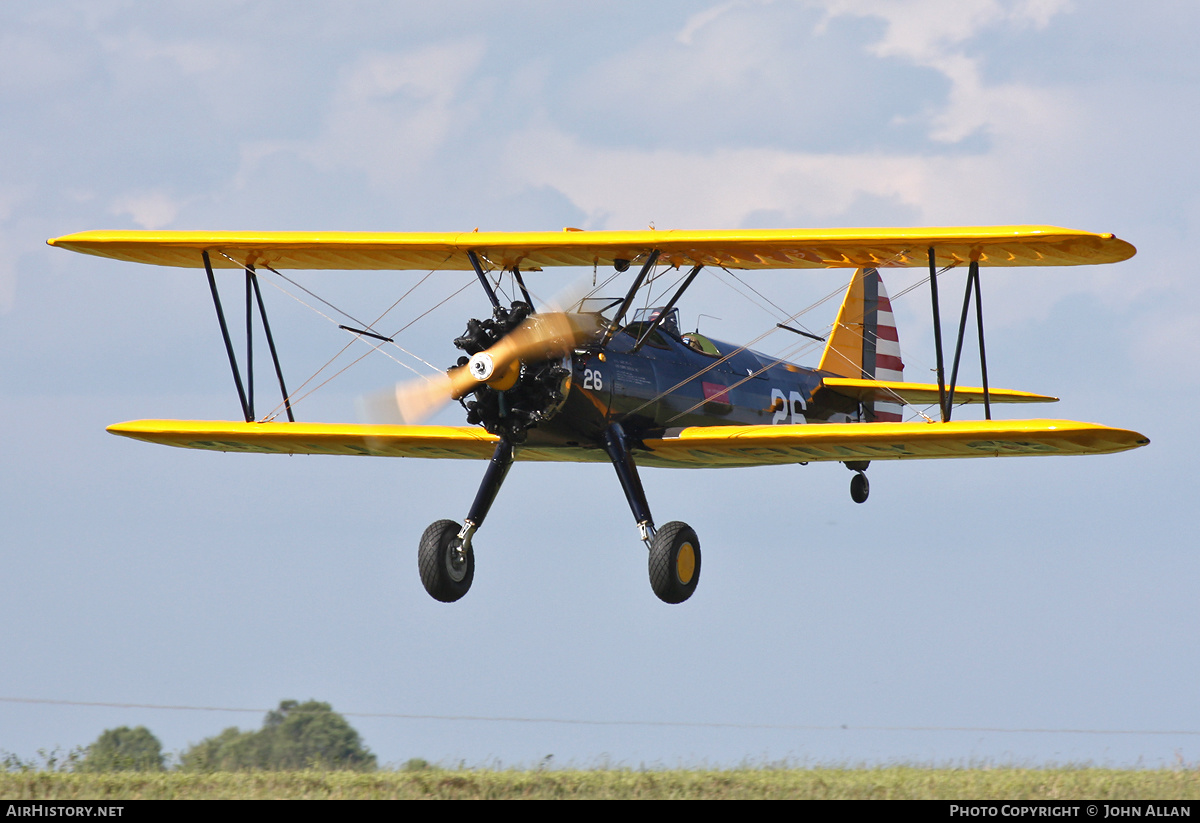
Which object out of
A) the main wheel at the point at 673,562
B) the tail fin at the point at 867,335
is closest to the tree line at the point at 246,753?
the main wheel at the point at 673,562

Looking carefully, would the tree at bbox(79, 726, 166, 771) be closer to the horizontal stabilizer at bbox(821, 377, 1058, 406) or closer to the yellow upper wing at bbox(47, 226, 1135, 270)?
the yellow upper wing at bbox(47, 226, 1135, 270)

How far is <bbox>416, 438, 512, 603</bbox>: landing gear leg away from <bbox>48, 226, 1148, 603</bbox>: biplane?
0.6 inches

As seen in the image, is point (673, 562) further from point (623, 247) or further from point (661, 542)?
point (623, 247)

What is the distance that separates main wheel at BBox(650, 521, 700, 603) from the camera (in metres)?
13.0

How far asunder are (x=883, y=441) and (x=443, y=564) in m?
4.11

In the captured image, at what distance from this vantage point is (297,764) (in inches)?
476

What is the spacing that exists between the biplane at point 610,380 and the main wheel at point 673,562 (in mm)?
17

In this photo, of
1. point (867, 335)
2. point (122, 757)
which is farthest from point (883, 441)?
point (867, 335)

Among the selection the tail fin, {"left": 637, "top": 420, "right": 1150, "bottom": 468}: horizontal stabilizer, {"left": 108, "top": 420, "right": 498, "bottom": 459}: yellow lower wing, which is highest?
the tail fin

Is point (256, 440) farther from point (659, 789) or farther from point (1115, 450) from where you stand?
point (1115, 450)

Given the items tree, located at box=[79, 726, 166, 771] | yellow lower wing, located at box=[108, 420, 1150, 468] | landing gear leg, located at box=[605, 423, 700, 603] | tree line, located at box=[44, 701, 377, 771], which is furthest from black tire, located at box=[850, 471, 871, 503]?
tree, located at box=[79, 726, 166, 771]

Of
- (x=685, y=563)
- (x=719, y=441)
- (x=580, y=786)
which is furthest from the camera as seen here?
(x=719, y=441)

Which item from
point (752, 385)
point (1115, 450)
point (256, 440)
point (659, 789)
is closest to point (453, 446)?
point (256, 440)

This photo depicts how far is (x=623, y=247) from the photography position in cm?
1384
